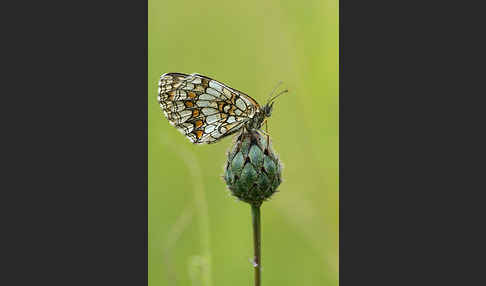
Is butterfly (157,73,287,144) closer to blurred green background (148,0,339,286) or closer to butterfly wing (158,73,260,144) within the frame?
butterfly wing (158,73,260,144)

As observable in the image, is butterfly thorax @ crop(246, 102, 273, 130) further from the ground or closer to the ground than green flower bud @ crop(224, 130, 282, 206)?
further from the ground

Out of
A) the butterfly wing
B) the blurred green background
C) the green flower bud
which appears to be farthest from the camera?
the blurred green background

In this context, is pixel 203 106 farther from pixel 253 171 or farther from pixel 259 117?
pixel 253 171

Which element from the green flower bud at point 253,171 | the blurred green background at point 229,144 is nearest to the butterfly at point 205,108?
the green flower bud at point 253,171

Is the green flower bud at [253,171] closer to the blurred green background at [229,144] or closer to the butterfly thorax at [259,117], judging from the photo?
the butterfly thorax at [259,117]

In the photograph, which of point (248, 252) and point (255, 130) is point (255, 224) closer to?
point (255, 130)

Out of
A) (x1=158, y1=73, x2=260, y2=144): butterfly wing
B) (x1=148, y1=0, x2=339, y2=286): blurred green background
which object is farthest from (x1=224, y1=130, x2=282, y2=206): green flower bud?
(x1=148, y1=0, x2=339, y2=286): blurred green background
